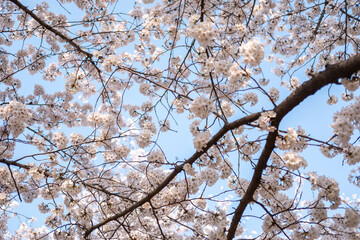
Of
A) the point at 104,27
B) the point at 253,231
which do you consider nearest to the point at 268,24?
the point at 104,27

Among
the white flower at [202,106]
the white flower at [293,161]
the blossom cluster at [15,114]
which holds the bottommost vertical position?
the white flower at [293,161]

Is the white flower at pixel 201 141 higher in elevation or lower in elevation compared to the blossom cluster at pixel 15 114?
lower

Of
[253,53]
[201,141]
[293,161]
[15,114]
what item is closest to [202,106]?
[201,141]

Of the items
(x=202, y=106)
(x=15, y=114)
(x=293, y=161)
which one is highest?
(x=15, y=114)

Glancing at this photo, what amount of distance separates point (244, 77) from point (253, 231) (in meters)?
12.2

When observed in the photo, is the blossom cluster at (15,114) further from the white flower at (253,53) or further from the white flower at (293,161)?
the white flower at (293,161)

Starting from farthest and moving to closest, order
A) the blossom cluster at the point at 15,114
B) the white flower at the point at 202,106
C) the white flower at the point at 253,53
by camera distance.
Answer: the blossom cluster at the point at 15,114
the white flower at the point at 202,106
the white flower at the point at 253,53

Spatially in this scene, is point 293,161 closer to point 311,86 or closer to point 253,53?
point 311,86

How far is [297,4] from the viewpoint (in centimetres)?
614

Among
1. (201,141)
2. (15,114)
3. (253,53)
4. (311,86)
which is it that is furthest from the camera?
(15,114)

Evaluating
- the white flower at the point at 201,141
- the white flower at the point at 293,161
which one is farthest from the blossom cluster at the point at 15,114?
the white flower at the point at 293,161

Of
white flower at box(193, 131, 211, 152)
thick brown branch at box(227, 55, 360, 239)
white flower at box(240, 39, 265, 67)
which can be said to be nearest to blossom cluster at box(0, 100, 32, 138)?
white flower at box(193, 131, 211, 152)

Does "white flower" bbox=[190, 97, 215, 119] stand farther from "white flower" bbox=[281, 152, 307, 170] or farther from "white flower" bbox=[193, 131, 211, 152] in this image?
"white flower" bbox=[281, 152, 307, 170]

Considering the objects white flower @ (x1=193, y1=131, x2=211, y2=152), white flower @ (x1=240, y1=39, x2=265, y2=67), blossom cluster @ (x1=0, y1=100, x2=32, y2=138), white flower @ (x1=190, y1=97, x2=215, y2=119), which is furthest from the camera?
blossom cluster @ (x1=0, y1=100, x2=32, y2=138)
